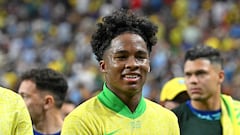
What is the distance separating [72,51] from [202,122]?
1224 centimetres

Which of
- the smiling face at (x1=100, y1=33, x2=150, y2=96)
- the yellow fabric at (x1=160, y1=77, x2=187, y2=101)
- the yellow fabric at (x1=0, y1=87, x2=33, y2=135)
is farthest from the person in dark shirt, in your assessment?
the yellow fabric at (x1=0, y1=87, x2=33, y2=135)

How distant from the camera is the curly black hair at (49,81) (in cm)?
612

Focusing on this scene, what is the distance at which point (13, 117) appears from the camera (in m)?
4.21

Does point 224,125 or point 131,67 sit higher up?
point 131,67

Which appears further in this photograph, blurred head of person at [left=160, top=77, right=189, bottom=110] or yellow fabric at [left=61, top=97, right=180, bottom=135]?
blurred head of person at [left=160, top=77, right=189, bottom=110]

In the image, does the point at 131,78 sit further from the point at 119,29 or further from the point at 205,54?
the point at 205,54

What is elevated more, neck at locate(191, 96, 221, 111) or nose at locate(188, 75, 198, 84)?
nose at locate(188, 75, 198, 84)

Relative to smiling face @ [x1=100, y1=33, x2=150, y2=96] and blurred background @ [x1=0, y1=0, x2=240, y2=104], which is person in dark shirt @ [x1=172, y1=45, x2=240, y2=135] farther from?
blurred background @ [x1=0, y1=0, x2=240, y2=104]

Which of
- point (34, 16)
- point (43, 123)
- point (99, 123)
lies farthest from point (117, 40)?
point (34, 16)

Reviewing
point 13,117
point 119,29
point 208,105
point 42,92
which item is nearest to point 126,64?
point 119,29

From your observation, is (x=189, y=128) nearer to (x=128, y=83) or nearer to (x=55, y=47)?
(x=128, y=83)

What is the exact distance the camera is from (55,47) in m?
18.9

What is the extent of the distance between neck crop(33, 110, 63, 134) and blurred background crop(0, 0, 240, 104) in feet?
23.2

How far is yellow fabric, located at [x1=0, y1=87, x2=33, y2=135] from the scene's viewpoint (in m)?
4.18
